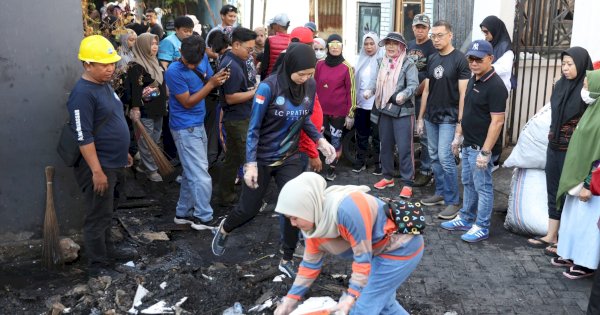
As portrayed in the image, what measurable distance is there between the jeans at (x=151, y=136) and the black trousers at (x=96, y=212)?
2.52m

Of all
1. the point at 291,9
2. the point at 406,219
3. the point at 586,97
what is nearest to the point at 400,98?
the point at 586,97

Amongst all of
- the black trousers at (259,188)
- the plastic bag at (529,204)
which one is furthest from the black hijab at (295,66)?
the plastic bag at (529,204)

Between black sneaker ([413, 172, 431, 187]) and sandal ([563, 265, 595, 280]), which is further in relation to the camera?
black sneaker ([413, 172, 431, 187])

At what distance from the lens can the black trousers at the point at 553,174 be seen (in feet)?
19.5

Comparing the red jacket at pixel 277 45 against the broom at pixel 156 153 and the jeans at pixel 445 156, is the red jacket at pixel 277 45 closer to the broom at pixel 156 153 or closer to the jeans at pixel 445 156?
the broom at pixel 156 153

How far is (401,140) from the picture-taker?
7.91 meters

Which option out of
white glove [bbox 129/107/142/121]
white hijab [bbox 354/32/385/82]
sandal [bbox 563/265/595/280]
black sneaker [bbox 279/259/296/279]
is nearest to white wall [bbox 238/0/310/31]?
white hijab [bbox 354/32/385/82]

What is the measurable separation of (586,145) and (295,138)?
8.26ft

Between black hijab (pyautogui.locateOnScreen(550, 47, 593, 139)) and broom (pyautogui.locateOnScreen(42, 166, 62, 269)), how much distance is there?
15.5 feet

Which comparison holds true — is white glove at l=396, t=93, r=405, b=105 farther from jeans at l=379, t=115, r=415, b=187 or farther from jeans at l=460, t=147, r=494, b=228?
jeans at l=460, t=147, r=494, b=228

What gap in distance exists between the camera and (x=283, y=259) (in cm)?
546

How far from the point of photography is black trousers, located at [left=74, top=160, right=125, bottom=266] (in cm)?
550

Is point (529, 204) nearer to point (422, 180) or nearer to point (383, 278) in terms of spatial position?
point (422, 180)

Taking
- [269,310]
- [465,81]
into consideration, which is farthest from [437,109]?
[269,310]
